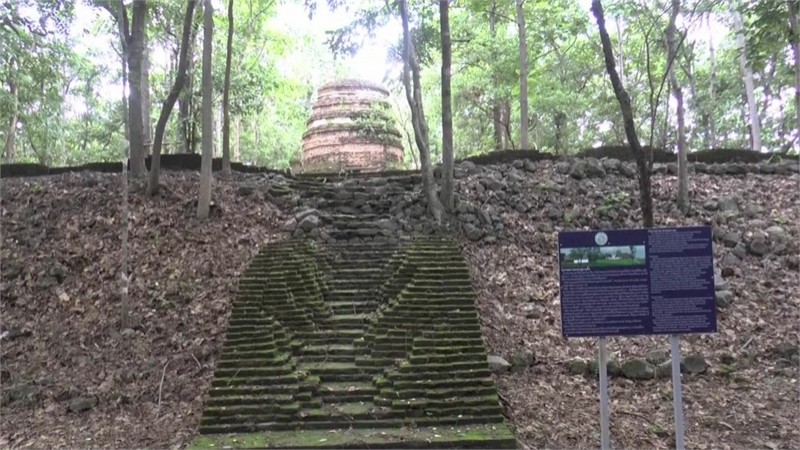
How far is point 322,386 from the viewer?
21.2 ft

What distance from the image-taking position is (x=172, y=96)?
399 inches

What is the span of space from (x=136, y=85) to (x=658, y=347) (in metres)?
9.77

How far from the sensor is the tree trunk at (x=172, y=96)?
1009 cm

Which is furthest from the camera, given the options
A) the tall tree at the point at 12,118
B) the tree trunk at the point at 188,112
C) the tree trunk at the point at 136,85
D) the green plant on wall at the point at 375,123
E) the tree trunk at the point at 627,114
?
the green plant on wall at the point at 375,123

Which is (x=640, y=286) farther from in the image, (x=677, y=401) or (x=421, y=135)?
(x=421, y=135)

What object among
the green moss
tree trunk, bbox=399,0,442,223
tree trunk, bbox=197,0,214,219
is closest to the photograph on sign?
the green moss

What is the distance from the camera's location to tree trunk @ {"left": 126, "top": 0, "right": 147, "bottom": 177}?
1079 cm

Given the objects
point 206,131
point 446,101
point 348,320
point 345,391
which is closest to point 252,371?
point 345,391

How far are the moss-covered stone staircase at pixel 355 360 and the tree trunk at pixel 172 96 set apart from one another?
11.2ft

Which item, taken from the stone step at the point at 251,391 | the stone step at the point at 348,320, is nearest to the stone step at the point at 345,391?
the stone step at the point at 251,391

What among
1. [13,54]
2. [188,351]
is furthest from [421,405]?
[13,54]

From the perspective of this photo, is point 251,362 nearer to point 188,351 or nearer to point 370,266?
point 188,351

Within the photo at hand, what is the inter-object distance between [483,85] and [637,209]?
7.68 m

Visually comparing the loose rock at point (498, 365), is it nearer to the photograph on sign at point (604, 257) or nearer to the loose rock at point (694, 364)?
the loose rock at point (694, 364)
